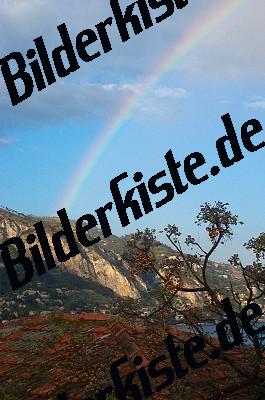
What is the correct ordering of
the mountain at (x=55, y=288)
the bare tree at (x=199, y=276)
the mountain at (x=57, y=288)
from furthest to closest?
1. the mountain at (x=55, y=288)
2. the mountain at (x=57, y=288)
3. the bare tree at (x=199, y=276)

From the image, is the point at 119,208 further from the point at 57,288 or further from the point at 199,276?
the point at 57,288

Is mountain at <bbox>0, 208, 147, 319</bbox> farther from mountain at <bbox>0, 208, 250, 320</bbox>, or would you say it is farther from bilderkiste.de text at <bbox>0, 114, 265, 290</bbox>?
bilderkiste.de text at <bbox>0, 114, 265, 290</bbox>

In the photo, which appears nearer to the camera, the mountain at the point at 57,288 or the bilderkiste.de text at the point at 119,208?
the bilderkiste.de text at the point at 119,208

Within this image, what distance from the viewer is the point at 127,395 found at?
7906 mm

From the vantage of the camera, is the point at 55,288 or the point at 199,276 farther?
the point at 55,288

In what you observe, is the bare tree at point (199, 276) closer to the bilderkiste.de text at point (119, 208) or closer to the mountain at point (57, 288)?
the bilderkiste.de text at point (119, 208)

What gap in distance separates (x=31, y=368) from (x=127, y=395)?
3490mm

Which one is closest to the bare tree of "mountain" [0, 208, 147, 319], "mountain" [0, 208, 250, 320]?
"mountain" [0, 208, 250, 320]

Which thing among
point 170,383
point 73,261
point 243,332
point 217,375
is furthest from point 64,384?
point 73,261

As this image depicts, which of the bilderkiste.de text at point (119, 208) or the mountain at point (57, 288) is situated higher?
the bilderkiste.de text at point (119, 208)

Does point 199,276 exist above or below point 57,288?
above

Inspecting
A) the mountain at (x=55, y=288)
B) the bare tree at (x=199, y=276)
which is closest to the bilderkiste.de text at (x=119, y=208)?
the bare tree at (x=199, y=276)

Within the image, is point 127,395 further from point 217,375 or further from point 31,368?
point 31,368

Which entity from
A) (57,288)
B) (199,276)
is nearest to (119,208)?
(199,276)
